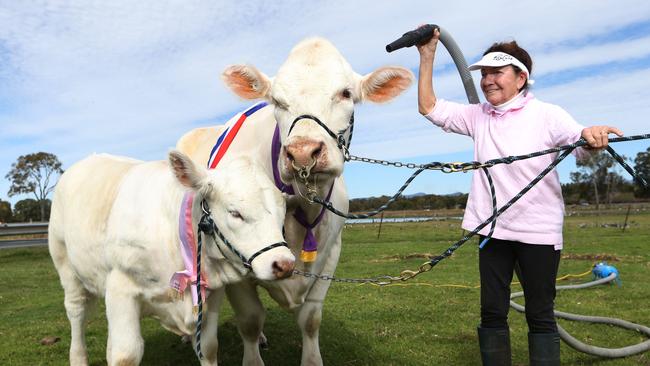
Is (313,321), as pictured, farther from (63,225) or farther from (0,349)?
(0,349)

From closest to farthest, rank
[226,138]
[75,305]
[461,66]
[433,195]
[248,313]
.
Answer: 1. [461,66]
2. [226,138]
3. [248,313]
4. [75,305]
5. [433,195]

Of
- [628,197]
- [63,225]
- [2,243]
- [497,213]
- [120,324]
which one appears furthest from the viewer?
[628,197]

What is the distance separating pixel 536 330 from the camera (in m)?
3.85

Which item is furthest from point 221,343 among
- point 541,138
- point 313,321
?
point 541,138

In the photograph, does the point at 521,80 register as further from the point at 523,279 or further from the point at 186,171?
the point at 186,171

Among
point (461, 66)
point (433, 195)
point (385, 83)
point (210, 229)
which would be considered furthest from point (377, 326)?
point (433, 195)

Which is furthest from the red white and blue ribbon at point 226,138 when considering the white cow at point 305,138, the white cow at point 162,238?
the white cow at point 162,238

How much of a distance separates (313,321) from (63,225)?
261cm

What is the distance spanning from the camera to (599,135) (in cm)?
331

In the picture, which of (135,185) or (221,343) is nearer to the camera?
(135,185)

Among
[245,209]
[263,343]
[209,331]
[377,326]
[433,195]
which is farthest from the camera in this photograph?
[433,195]

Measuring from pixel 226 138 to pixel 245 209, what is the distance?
1561 mm

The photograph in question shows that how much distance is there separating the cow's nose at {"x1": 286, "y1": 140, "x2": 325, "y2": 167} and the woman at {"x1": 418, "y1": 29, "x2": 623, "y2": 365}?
1.36m

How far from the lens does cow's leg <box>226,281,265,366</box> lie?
4.92 m
